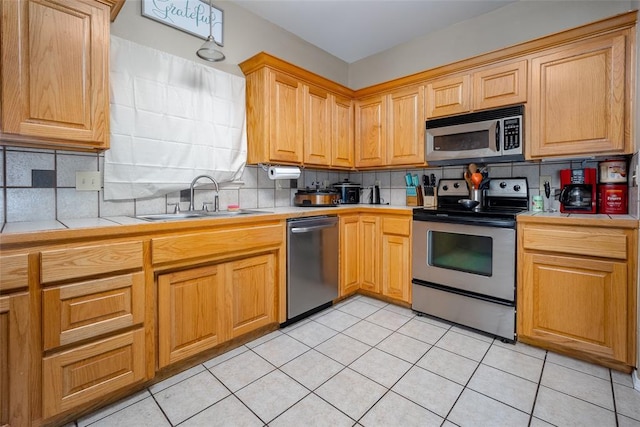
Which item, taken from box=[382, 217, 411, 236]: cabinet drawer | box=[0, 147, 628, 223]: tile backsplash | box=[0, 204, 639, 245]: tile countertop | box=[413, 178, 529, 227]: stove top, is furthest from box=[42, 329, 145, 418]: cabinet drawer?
box=[413, 178, 529, 227]: stove top

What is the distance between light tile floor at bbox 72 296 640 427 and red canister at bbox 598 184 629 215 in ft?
3.23

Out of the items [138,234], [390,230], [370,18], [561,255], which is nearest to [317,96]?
[370,18]

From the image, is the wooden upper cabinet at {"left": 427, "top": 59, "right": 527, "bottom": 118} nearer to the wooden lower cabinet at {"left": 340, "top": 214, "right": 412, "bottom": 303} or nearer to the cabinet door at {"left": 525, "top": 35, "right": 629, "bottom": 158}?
the cabinet door at {"left": 525, "top": 35, "right": 629, "bottom": 158}

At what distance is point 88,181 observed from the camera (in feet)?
5.85

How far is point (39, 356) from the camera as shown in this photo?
1229 millimetres

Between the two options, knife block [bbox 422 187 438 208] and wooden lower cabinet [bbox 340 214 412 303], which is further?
→ knife block [bbox 422 187 438 208]

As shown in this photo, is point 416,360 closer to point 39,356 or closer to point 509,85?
point 39,356

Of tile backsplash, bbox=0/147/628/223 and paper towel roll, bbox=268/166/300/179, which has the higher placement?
paper towel roll, bbox=268/166/300/179

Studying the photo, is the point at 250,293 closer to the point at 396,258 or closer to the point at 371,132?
the point at 396,258

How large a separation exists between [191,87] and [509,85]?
2.36m

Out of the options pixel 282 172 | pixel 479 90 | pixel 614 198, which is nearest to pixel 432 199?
pixel 479 90

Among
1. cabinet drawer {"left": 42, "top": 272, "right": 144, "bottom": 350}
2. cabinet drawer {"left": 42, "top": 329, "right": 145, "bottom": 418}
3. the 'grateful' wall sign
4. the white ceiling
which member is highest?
the white ceiling

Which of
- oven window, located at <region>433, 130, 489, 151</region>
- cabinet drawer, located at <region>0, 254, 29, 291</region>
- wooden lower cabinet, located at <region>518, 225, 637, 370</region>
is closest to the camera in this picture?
cabinet drawer, located at <region>0, 254, 29, 291</region>

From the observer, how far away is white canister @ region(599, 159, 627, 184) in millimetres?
1918
